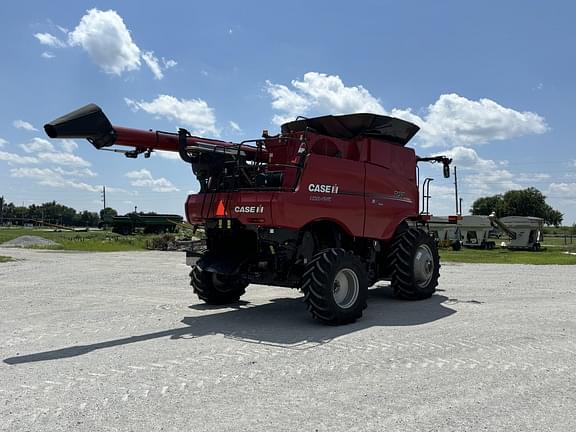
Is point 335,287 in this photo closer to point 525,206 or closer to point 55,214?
point 525,206

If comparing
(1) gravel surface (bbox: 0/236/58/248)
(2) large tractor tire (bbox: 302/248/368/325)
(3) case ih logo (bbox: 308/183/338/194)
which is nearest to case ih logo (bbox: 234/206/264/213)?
(3) case ih logo (bbox: 308/183/338/194)

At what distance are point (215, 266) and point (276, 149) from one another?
238 centimetres

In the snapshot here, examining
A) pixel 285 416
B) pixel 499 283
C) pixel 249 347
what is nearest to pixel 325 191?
pixel 249 347

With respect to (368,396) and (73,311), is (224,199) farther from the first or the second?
(368,396)

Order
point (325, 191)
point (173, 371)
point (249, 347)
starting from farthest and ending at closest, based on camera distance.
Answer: point (325, 191)
point (249, 347)
point (173, 371)

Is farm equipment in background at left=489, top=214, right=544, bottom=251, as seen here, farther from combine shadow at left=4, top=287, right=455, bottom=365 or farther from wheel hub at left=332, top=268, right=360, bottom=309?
wheel hub at left=332, top=268, right=360, bottom=309

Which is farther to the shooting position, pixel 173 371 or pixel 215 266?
pixel 215 266

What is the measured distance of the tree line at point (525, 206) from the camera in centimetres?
10419

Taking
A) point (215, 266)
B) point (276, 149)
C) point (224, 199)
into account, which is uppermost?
point (276, 149)

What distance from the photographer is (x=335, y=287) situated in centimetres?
891

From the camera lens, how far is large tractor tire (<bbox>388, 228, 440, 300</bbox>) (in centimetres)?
1101

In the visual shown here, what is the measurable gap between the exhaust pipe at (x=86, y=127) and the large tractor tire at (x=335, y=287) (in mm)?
3653

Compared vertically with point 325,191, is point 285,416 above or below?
below

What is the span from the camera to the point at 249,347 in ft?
23.0
